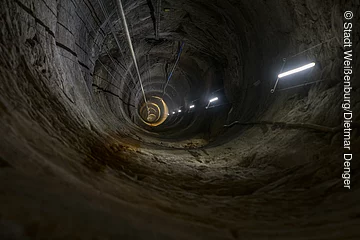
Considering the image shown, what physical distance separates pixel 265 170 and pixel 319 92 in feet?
5.78

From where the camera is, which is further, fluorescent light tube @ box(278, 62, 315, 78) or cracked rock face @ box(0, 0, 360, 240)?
fluorescent light tube @ box(278, 62, 315, 78)

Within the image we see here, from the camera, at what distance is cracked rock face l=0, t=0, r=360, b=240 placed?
121 centimetres

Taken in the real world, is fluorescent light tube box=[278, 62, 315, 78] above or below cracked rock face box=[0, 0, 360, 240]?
above

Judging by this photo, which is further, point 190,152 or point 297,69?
point 190,152

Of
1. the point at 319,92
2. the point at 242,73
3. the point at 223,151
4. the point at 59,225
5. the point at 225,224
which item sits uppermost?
the point at 242,73

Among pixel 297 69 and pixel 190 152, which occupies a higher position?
pixel 297 69

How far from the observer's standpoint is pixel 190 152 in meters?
4.70

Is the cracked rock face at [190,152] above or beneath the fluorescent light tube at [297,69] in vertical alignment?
beneath

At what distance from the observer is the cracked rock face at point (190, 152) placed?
1.21 m

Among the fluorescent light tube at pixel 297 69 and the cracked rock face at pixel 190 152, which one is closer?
the cracked rock face at pixel 190 152

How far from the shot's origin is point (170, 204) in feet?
5.73

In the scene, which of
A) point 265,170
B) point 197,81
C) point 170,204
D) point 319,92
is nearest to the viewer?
point 170,204

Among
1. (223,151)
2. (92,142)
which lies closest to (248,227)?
(92,142)

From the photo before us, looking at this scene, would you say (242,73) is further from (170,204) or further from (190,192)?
(170,204)
